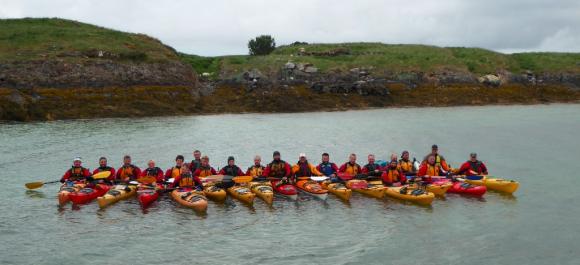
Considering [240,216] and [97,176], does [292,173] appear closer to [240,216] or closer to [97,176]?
[240,216]

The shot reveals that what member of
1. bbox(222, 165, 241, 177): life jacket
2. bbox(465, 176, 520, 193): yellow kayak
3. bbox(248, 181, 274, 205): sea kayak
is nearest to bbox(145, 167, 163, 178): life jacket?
bbox(222, 165, 241, 177): life jacket

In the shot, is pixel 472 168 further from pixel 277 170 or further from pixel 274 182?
pixel 274 182

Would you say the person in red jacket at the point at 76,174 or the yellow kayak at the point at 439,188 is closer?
the yellow kayak at the point at 439,188

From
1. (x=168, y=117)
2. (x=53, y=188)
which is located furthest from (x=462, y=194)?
(x=168, y=117)

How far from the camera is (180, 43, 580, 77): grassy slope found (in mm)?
74125

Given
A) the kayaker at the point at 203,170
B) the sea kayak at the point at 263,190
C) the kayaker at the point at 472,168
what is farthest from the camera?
the kayaker at the point at 472,168

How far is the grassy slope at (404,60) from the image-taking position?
74125mm

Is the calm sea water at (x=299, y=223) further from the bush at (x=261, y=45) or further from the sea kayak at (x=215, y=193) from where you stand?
the bush at (x=261, y=45)

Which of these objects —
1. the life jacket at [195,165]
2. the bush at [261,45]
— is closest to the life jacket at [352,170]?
the life jacket at [195,165]

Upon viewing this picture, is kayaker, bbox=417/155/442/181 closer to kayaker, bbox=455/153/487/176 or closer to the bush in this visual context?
kayaker, bbox=455/153/487/176

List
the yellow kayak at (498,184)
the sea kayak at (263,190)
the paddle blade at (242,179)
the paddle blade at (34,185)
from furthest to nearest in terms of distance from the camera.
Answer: the paddle blade at (34,185), the yellow kayak at (498,184), the paddle blade at (242,179), the sea kayak at (263,190)

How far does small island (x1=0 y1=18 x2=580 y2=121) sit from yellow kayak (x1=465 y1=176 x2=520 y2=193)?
38730mm

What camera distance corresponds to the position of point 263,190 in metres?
23.4

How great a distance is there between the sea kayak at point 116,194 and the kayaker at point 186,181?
6.02 feet
